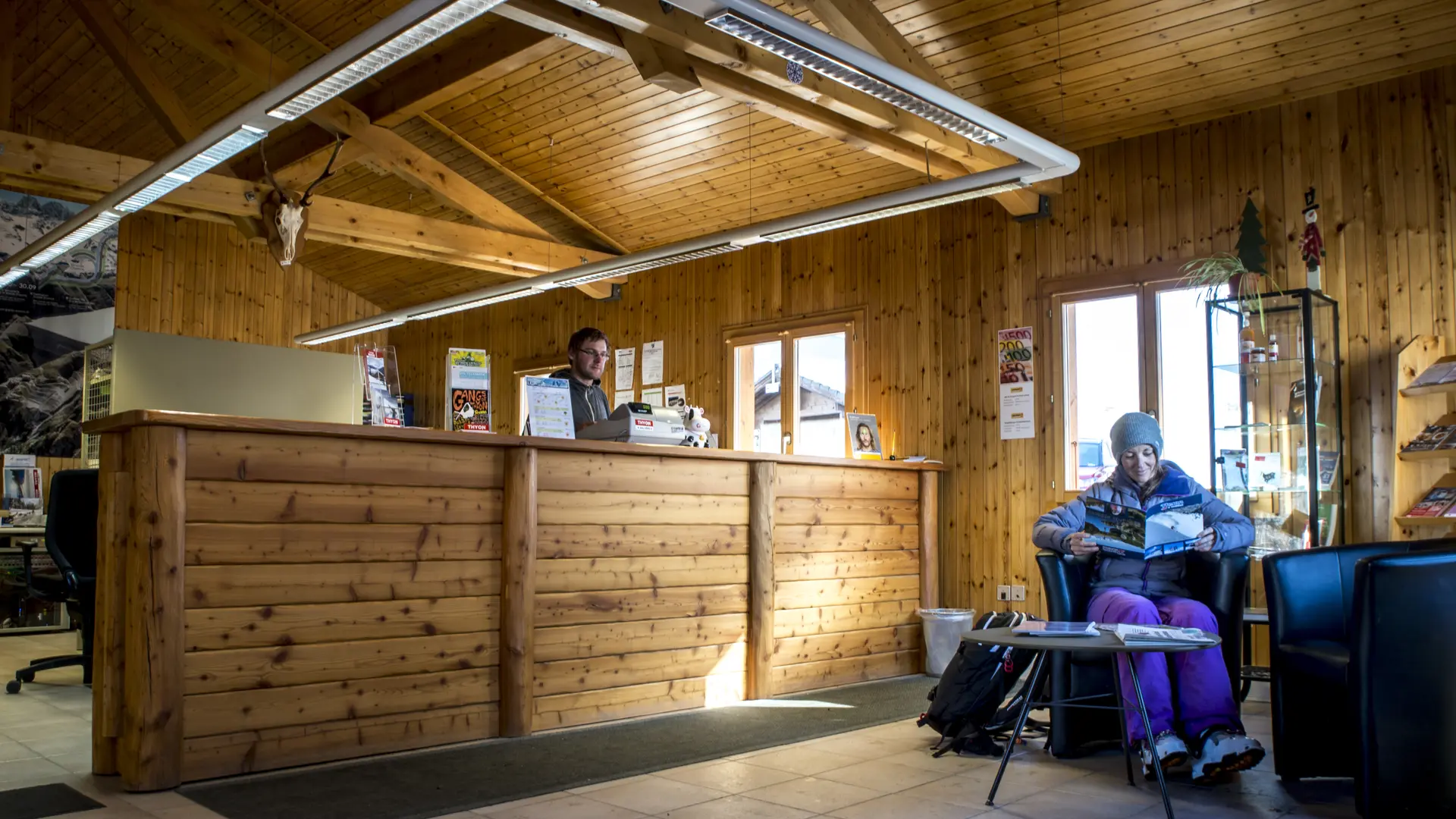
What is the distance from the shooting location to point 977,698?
413cm

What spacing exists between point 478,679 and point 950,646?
306 cm

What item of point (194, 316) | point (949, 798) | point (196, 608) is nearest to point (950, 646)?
point (949, 798)

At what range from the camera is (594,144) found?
8.05 meters

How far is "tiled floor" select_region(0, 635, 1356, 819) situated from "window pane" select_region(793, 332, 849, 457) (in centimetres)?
372

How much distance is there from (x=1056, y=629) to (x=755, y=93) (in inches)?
143

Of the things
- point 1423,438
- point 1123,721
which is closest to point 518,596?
point 1123,721

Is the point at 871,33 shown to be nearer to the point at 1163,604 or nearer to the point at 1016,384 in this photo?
the point at 1016,384

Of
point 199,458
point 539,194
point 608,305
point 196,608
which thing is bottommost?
point 196,608

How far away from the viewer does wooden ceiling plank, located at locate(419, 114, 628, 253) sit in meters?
8.67

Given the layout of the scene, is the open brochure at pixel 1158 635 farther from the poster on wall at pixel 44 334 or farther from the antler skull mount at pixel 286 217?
the poster on wall at pixel 44 334

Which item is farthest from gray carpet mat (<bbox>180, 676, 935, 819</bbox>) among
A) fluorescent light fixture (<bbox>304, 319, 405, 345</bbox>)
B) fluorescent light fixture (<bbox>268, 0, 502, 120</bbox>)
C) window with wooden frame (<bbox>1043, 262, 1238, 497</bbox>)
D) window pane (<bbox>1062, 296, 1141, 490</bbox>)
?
fluorescent light fixture (<bbox>304, 319, 405, 345</bbox>)

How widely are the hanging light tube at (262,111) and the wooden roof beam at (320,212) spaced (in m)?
0.34

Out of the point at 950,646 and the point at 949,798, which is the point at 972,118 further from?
the point at 950,646

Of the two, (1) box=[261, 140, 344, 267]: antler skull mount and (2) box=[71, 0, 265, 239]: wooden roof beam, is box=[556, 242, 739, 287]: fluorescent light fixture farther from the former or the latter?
(2) box=[71, 0, 265, 239]: wooden roof beam
